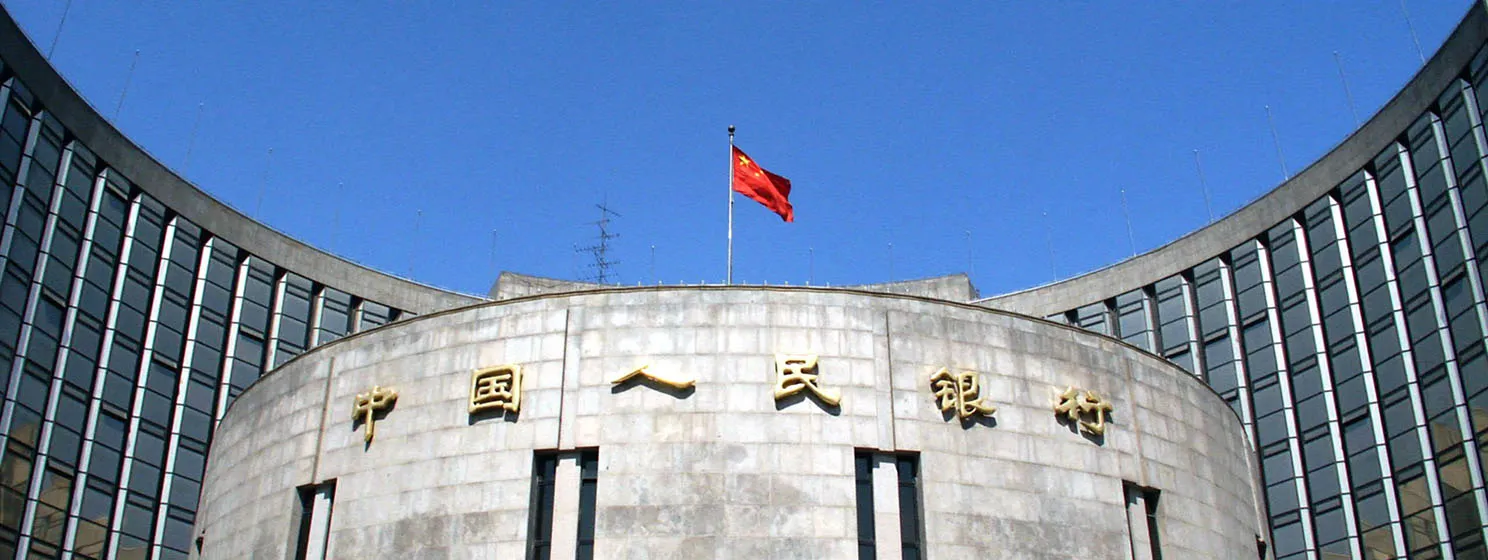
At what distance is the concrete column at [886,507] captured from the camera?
32719mm

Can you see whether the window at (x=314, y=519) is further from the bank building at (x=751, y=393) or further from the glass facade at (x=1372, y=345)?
the glass facade at (x=1372, y=345)

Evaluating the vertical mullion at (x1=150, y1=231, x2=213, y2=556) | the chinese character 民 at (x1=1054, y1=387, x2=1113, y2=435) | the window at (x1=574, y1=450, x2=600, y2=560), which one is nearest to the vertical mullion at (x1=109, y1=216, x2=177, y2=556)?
the vertical mullion at (x1=150, y1=231, x2=213, y2=556)

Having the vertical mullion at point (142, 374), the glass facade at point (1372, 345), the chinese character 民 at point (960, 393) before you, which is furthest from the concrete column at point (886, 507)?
the vertical mullion at point (142, 374)

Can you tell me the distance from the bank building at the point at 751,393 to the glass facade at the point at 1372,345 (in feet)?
0.42

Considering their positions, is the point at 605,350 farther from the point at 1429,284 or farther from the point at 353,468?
the point at 1429,284

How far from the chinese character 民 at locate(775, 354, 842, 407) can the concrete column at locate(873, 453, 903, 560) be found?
70.5 inches

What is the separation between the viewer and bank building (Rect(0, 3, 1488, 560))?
33469 mm

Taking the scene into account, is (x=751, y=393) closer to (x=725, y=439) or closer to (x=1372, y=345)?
(x=725, y=439)

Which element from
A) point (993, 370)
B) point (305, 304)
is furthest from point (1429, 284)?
point (305, 304)

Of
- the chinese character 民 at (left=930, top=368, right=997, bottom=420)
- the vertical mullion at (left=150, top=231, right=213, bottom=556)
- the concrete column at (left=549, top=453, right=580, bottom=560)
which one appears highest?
the vertical mullion at (left=150, top=231, right=213, bottom=556)

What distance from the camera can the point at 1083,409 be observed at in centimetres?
3616

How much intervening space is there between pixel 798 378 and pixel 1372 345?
31.9 meters

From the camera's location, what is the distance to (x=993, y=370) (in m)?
35.8

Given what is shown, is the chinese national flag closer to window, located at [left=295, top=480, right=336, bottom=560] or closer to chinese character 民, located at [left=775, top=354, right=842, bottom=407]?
chinese character 民, located at [left=775, top=354, right=842, bottom=407]
